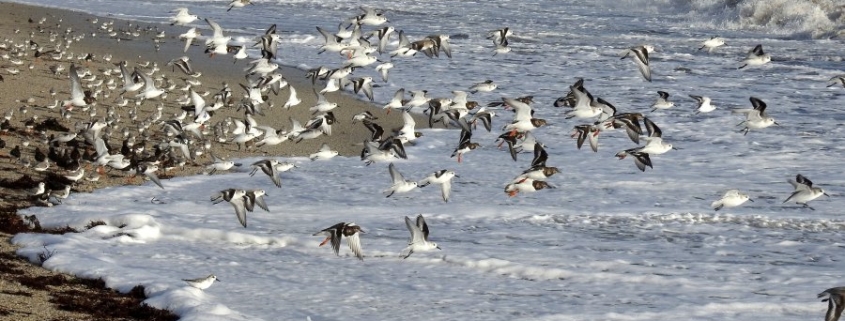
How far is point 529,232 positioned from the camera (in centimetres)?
1516

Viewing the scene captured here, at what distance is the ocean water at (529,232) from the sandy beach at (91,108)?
84cm

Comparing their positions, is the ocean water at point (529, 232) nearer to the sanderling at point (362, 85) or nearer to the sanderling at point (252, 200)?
the sanderling at point (252, 200)

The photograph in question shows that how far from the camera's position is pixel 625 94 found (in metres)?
27.2

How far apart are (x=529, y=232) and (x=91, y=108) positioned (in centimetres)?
981

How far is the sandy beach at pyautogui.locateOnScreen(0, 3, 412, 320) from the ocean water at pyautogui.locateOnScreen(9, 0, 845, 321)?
33.3 inches

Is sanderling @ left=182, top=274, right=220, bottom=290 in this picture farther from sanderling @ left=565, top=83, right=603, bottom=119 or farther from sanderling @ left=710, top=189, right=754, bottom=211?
sanderling @ left=565, top=83, right=603, bottom=119

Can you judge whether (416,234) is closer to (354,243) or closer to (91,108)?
(354,243)

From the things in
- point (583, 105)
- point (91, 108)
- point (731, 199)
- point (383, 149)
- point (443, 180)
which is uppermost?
point (583, 105)

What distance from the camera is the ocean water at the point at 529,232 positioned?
1208 cm

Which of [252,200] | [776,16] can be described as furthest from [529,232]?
[776,16]

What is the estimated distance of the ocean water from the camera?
12.1 metres

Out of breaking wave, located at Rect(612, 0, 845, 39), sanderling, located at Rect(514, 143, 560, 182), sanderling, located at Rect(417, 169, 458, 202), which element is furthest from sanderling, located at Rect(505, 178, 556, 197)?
breaking wave, located at Rect(612, 0, 845, 39)

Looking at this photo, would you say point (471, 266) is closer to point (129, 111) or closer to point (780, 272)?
point (780, 272)

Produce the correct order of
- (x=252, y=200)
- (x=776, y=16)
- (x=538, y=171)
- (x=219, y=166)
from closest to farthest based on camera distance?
(x=252, y=200)
(x=538, y=171)
(x=219, y=166)
(x=776, y=16)
